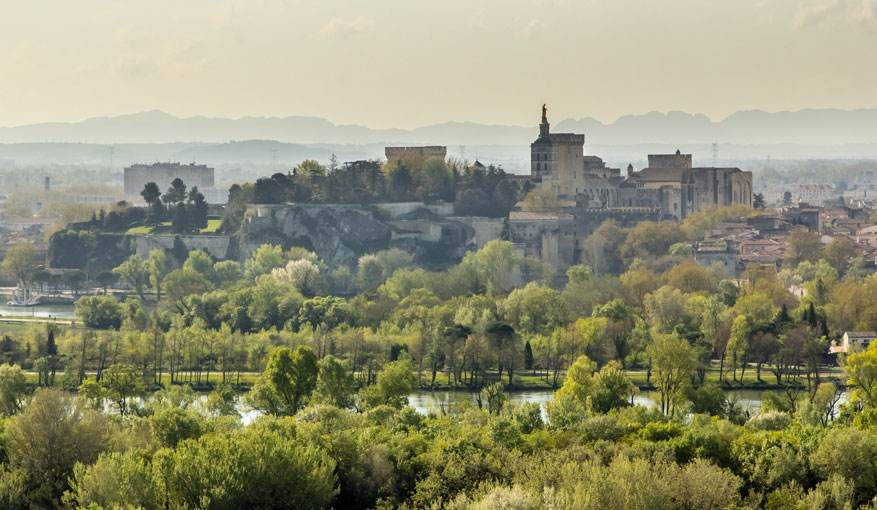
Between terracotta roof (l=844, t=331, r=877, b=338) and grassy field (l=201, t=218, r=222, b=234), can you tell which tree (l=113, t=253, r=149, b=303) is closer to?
grassy field (l=201, t=218, r=222, b=234)

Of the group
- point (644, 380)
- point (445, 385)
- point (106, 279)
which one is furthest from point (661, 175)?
point (445, 385)

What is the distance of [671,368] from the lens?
45.6m

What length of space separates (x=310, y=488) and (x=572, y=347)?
2586 centimetres

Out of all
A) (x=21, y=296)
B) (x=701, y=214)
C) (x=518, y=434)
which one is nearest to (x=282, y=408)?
(x=518, y=434)

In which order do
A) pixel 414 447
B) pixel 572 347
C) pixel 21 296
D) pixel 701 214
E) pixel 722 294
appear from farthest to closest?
pixel 701 214, pixel 21 296, pixel 722 294, pixel 572 347, pixel 414 447

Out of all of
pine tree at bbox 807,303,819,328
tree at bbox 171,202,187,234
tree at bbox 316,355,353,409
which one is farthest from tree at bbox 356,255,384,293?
tree at bbox 316,355,353,409

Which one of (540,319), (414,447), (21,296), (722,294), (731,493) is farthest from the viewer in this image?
(21,296)

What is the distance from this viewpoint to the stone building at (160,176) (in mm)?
182625

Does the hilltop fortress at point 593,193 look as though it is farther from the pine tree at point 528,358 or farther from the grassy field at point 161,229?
the pine tree at point 528,358

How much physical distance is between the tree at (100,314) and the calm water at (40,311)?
14.8 feet

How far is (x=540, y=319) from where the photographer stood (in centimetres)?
6059

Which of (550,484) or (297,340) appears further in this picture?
(297,340)

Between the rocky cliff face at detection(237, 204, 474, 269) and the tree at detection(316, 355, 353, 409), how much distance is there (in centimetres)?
4229

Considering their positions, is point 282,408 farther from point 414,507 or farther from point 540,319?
point 540,319
